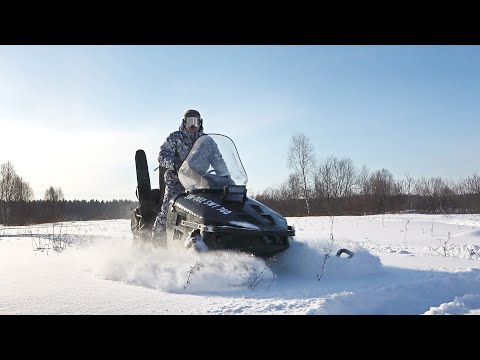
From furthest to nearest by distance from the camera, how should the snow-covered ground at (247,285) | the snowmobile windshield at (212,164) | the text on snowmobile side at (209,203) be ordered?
the snowmobile windshield at (212,164) < the text on snowmobile side at (209,203) < the snow-covered ground at (247,285)

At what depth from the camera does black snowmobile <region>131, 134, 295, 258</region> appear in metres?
4.47

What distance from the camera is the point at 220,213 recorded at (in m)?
4.61

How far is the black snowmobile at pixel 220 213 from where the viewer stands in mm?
4469

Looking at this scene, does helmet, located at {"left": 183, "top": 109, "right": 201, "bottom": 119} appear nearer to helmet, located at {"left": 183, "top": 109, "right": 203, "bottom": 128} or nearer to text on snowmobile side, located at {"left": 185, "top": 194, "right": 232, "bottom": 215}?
helmet, located at {"left": 183, "top": 109, "right": 203, "bottom": 128}

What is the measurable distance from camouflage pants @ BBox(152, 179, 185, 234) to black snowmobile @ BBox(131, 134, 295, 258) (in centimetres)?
29

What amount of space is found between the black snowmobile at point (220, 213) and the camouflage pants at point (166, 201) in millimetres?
287

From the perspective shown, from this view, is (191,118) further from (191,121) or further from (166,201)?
(166,201)

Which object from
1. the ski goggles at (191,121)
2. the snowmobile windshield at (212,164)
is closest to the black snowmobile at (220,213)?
the snowmobile windshield at (212,164)

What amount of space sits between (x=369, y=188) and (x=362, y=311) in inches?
1977

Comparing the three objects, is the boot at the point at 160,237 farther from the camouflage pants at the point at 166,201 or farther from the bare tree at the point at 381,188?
the bare tree at the point at 381,188

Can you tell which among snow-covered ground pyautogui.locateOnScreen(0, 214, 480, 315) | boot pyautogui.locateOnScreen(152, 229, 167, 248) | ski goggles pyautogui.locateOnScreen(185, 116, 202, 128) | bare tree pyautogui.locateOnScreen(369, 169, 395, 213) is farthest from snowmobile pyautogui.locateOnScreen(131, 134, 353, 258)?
bare tree pyautogui.locateOnScreen(369, 169, 395, 213)

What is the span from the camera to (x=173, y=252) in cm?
524
